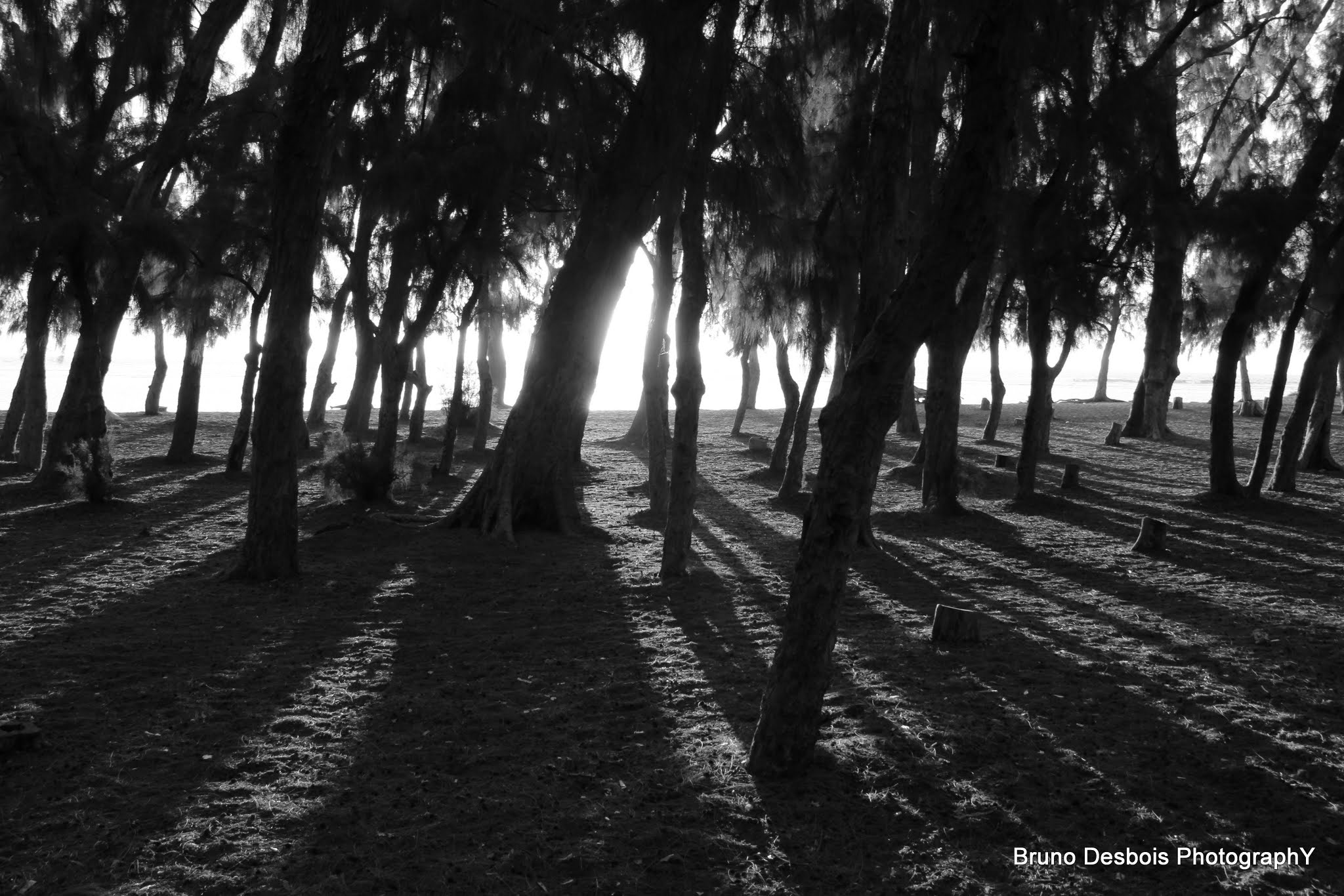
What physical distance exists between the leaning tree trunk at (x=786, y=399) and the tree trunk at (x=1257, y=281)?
6057mm

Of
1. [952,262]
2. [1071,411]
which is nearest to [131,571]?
[952,262]

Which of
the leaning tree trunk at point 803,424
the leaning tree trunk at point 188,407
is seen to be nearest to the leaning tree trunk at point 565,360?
the leaning tree trunk at point 803,424

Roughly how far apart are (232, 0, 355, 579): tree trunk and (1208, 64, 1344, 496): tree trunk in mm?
11393

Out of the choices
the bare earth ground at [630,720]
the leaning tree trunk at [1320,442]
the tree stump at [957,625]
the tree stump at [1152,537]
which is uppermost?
the leaning tree trunk at [1320,442]

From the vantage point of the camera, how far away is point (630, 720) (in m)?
6.03

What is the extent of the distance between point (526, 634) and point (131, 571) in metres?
4.28

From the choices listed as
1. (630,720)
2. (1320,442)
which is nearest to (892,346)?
(630,720)

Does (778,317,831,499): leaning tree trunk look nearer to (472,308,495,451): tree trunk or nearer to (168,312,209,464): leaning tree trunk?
(472,308,495,451): tree trunk

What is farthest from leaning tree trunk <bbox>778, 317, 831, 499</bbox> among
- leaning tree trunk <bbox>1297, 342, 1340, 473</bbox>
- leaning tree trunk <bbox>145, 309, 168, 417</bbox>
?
leaning tree trunk <bbox>145, 309, 168, 417</bbox>

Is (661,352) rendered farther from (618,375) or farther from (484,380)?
(618,375)

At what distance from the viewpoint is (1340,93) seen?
1339 centimetres

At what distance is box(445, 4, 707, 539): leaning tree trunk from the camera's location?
12242 millimetres

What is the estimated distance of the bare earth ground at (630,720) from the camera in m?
4.28

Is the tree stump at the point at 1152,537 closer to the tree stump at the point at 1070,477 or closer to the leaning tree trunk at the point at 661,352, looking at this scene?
the tree stump at the point at 1070,477
